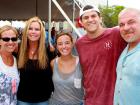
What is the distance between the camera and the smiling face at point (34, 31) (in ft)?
14.9

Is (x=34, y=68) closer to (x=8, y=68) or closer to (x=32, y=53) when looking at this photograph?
(x=32, y=53)

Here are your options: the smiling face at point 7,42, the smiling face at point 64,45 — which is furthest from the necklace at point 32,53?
the smiling face at point 64,45

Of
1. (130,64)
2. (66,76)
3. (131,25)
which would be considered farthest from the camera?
(66,76)

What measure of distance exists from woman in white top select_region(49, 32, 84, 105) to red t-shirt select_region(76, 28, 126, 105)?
225 mm

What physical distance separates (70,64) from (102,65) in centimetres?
62

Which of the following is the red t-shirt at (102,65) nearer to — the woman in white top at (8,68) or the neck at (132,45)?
the neck at (132,45)

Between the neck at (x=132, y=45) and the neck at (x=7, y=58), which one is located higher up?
the neck at (x=132, y=45)

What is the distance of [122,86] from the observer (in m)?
3.19

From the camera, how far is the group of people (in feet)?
12.2

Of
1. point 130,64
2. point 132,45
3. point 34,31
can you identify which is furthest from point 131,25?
point 34,31

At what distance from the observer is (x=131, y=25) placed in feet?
10.7

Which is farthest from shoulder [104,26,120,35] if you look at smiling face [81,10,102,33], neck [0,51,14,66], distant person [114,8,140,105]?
neck [0,51,14,66]

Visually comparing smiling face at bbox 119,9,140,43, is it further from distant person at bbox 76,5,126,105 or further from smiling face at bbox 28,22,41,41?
smiling face at bbox 28,22,41,41

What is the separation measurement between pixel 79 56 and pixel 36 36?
0.74 m
